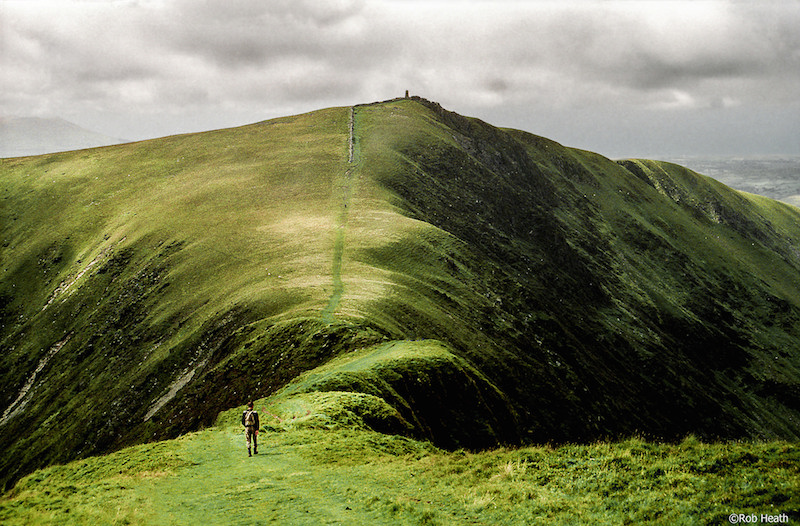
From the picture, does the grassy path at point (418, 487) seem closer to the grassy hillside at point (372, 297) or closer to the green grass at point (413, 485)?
the green grass at point (413, 485)

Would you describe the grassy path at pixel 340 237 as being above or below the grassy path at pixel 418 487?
above

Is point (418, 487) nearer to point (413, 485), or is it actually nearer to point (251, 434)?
point (413, 485)

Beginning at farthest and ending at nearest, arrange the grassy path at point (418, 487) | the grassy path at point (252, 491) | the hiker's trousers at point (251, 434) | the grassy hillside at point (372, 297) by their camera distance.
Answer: the grassy hillside at point (372, 297) → the hiker's trousers at point (251, 434) → the grassy path at point (252, 491) → the grassy path at point (418, 487)

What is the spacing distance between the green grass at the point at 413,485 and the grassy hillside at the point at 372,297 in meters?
6.02

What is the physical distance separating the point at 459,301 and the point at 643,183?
156 m

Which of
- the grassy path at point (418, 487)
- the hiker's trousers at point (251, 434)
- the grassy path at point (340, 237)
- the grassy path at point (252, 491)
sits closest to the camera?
the grassy path at point (418, 487)

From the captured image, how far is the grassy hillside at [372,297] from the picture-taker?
125ft

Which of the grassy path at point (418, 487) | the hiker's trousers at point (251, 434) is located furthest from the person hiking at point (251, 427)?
the grassy path at point (418, 487)

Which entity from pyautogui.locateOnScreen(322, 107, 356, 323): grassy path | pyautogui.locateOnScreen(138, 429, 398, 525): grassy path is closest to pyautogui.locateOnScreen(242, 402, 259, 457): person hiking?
pyautogui.locateOnScreen(138, 429, 398, 525): grassy path

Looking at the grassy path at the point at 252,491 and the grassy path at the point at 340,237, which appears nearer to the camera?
the grassy path at the point at 252,491

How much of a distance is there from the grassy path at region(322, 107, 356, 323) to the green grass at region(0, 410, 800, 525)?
19.2 meters

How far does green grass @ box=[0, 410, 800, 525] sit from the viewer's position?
45.1 ft

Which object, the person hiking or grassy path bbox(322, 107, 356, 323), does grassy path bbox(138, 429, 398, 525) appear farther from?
grassy path bbox(322, 107, 356, 323)

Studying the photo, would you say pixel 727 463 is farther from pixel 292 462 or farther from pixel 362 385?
pixel 362 385
